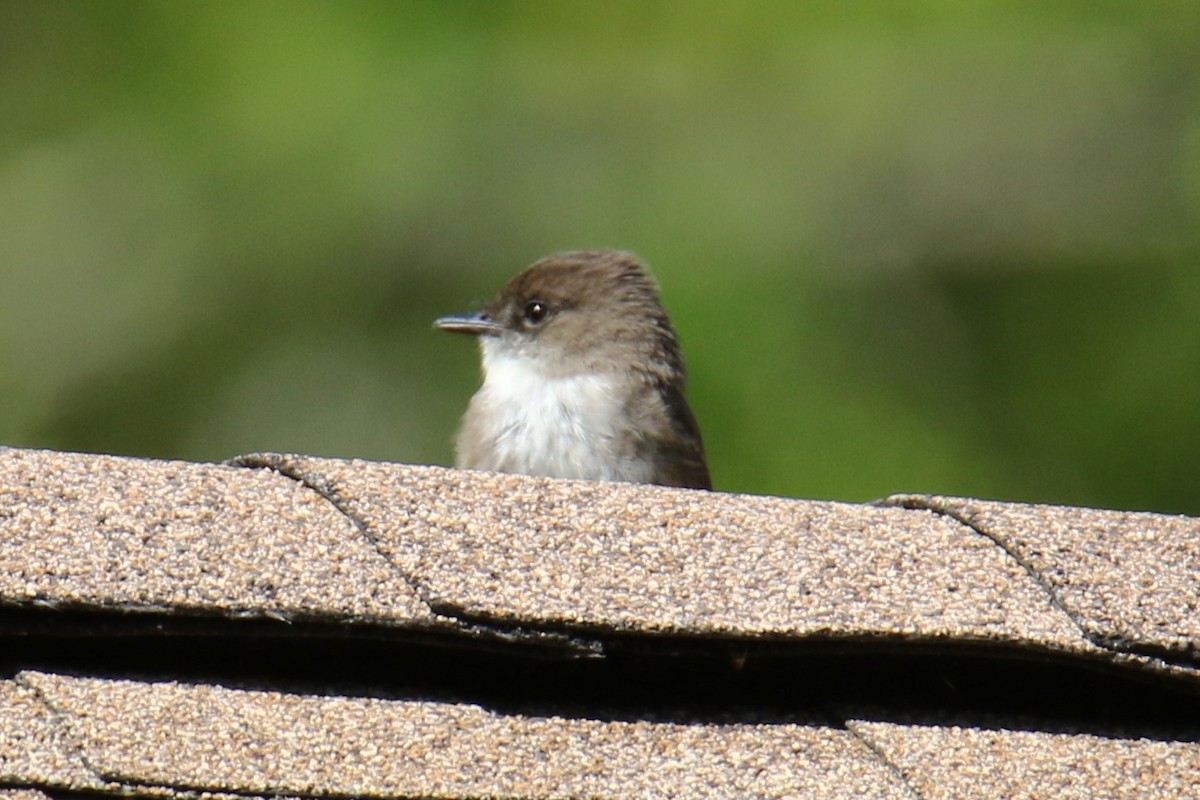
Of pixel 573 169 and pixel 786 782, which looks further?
pixel 573 169

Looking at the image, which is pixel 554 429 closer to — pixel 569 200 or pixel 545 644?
pixel 569 200

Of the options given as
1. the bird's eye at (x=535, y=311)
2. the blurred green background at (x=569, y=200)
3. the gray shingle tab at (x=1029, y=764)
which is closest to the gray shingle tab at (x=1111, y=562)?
the gray shingle tab at (x=1029, y=764)

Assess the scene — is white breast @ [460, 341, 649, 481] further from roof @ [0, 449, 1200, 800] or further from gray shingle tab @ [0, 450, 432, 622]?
gray shingle tab @ [0, 450, 432, 622]

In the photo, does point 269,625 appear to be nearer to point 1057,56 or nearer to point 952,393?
point 952,393

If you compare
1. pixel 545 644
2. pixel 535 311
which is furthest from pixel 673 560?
pixel 535 311

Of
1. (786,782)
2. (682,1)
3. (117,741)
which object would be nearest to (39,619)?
(117,741)
